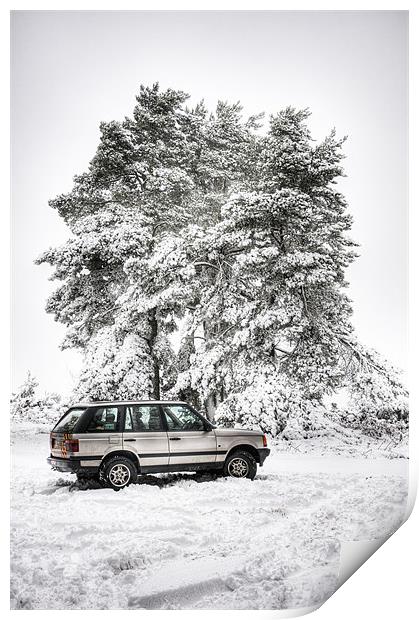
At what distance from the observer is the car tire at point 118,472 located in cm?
599

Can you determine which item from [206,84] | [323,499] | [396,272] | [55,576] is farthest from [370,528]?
[206,84]

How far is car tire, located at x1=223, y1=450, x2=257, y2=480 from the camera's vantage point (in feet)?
20.6

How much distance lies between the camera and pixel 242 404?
6.46 metres

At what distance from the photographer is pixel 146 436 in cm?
613

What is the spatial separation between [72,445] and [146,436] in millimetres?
660

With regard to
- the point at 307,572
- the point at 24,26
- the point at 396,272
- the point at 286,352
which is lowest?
the point at 307,572

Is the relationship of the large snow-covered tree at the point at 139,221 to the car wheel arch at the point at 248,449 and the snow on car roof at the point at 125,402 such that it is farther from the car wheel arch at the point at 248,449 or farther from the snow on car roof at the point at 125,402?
the car wheel arch at the point at 248,449

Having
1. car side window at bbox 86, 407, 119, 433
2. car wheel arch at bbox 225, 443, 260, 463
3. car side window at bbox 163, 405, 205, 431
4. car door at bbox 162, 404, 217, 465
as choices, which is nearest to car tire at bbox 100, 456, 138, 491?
car side window at bbox 86, 407, 119, 433

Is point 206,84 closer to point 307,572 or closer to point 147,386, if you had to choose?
point 147,386

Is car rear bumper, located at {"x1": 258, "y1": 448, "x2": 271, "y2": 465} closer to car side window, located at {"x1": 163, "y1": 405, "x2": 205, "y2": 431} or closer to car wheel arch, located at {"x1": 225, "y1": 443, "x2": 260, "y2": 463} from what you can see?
car wheel arch, located at {"x1": 225, "y1": 443, "x2": 260, "y2": 463}

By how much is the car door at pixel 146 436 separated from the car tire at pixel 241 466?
0.59m

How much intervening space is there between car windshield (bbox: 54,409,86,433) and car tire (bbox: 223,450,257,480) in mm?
1430

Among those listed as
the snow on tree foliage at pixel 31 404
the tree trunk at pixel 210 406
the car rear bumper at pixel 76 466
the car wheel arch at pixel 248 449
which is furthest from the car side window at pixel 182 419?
the snow on tree foliage at pixel 31 404

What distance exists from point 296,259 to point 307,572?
2.87 metres
